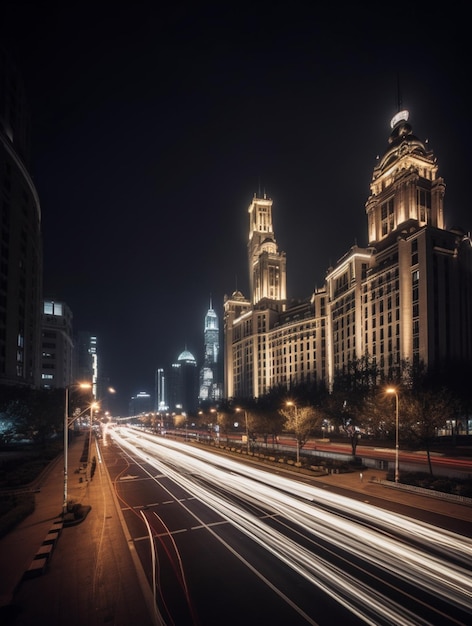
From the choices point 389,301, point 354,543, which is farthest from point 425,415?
point 389,301

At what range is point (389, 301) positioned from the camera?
283 feet

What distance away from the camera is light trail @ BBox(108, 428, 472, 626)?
40.9ft

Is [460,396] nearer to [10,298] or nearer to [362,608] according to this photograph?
[362,608]

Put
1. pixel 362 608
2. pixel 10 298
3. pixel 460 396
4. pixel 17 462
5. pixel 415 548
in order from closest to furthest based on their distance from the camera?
pixel 362 608 → pixel 415 548 → pixel 17 462 → pixel 460 396 → pixel 10 298

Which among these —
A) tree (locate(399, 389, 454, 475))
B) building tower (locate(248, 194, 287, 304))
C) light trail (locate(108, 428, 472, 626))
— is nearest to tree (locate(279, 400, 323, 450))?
light trail (locate(108, 428, 472, 626))

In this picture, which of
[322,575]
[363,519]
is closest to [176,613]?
[322,575]

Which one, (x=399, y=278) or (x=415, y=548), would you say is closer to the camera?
(x=415, y=548)

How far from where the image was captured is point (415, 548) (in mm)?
16531

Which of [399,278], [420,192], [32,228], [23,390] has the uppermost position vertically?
[420,192]

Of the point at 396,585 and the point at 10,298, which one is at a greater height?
the point at 10,298

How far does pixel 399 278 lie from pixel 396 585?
78295mm

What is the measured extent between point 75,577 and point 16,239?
6945 cm

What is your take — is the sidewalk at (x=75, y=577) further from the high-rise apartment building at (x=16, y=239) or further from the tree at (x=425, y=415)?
the high-rise apartment building at (x=16, y=239)

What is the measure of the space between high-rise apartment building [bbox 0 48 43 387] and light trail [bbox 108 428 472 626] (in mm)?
52214
